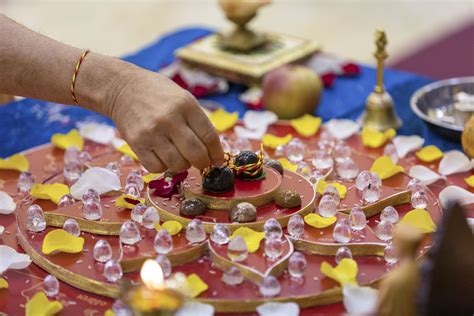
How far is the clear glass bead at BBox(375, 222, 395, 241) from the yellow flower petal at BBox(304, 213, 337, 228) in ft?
0.22

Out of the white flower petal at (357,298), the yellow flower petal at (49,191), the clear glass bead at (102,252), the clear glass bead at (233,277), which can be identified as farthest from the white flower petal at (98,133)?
the white flower petal at (357,298)

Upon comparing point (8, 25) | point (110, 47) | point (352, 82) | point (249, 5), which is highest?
point (8, 25)

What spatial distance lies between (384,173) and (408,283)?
534 mm

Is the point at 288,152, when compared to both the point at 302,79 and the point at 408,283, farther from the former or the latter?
the point at 408,283

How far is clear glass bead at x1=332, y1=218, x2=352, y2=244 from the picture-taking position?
1.07 meters

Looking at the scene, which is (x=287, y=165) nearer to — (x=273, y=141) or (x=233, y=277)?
A: (x=273, y=141)

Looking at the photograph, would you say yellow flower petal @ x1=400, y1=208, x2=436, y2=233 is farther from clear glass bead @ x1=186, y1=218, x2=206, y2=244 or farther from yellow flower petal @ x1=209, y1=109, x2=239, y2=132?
yellow flower petal @ x1=209, y1=109, x2=239, y2=132

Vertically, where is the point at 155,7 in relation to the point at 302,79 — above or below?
below

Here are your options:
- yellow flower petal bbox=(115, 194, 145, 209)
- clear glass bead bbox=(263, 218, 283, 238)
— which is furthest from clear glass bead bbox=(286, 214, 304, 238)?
yellow flower petal bbox=(115, 194, 145, 209)

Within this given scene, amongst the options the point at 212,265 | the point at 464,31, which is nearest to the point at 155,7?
the point at 464,31

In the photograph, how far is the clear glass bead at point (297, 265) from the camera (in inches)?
39.7

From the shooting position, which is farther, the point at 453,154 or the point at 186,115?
the point at 453,154

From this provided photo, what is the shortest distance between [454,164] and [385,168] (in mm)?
141

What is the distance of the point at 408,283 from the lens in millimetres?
777
